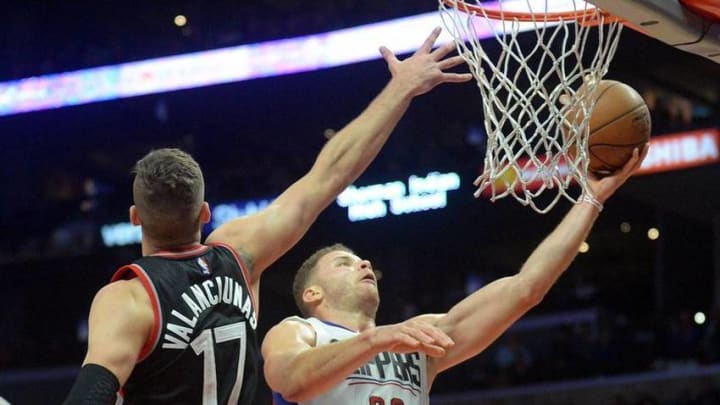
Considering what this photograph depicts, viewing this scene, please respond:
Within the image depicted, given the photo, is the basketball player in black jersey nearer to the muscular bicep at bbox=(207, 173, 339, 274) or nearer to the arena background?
the muscular bicep at bbox=(207, 173, 339, 274)

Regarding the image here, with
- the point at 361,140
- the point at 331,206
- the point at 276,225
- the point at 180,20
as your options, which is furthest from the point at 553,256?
the point at 180,20

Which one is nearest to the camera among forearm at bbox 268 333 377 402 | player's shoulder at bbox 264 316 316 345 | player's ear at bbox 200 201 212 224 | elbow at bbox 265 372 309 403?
player's ear at bbox 200 201 212 224

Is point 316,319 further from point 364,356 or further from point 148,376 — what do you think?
point 148,376

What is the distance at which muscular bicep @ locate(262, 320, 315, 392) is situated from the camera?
314 cm

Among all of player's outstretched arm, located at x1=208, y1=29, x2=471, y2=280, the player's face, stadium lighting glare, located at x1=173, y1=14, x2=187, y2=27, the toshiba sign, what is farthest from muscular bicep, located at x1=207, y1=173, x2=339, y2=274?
stadium lighting glare, located at x1=173, y1=14, x2=187, y2=27

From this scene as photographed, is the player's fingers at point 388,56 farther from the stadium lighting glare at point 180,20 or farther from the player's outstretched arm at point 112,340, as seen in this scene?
the stadium lighting glare at point 180,20

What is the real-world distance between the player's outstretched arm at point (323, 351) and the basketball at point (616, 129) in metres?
1.15

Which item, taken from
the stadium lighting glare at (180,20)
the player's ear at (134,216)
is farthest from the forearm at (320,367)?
the stadium lighting glare at (180,20)

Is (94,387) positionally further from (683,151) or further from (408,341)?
(683,151)

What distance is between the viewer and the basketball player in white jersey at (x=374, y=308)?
11.5 ft

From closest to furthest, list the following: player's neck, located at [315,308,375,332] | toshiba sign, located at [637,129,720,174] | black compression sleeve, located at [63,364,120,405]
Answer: black compression sleeve, located at [63,364,120,405]
player's neck, located at [315,308,375,332]
toshiba sign, located at [637,129,720,174]

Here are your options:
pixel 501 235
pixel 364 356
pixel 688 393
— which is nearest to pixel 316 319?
pixel 364 356

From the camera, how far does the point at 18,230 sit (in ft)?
48.0

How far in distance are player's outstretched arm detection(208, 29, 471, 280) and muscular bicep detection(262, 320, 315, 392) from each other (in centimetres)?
41
